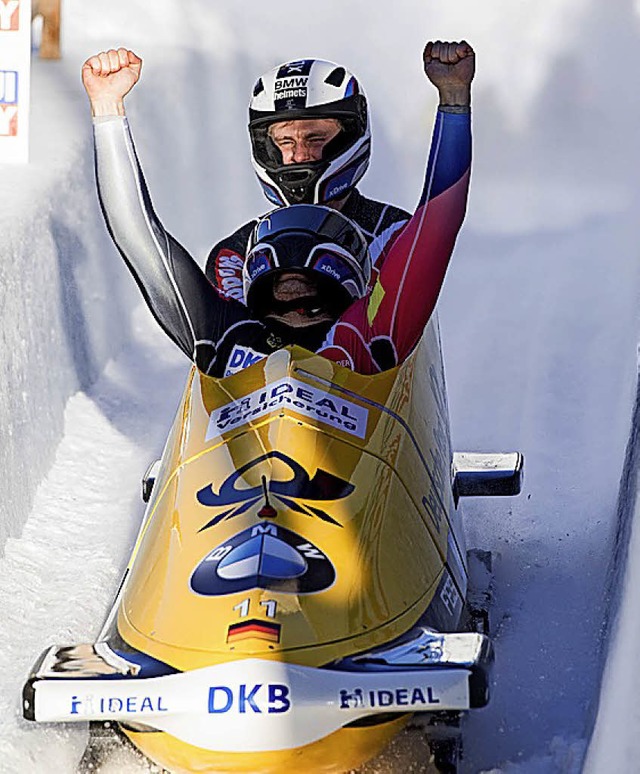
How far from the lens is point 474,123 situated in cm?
641

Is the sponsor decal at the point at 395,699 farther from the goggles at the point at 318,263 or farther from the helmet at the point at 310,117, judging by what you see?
the helmet at the point at 310,117

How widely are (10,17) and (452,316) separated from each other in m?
1.75

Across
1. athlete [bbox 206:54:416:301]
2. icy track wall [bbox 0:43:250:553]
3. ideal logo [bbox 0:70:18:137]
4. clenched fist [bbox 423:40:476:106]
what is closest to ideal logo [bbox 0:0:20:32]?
ideal logo [bbox 0:70:18:137]

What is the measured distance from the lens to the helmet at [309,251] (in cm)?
303

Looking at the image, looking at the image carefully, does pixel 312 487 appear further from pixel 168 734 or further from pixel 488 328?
pixel 488 328

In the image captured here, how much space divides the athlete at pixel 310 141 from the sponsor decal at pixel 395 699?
5.50ft

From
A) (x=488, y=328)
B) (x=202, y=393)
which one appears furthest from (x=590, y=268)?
(x=202, y=393)

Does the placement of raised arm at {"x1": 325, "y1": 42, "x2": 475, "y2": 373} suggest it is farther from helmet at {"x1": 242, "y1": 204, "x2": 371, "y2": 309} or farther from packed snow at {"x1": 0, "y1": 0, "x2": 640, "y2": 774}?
packed snow at {"x1": 0, "y1": 0, "x2": 640, "y2": 774}

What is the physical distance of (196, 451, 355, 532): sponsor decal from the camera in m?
2.58

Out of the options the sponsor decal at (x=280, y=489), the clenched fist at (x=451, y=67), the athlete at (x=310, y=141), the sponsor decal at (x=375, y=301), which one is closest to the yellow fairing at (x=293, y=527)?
the sponsor decal at (x=280, y=489)

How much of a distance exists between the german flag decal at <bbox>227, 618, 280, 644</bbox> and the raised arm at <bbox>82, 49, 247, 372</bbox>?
2.94ft

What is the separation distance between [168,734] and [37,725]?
64cm

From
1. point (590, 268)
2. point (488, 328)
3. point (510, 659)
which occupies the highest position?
point (590, 268)

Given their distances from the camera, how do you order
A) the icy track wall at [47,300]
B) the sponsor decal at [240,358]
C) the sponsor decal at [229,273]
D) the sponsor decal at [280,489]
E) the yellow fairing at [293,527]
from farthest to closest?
1. the icy track wall at [47,300]
2. the sponsor decal at [229,273]
3. the sponsor decal at [240,358]
4. the sponsor decal at [280,489]
5. the yellow fairing at [293,527]
